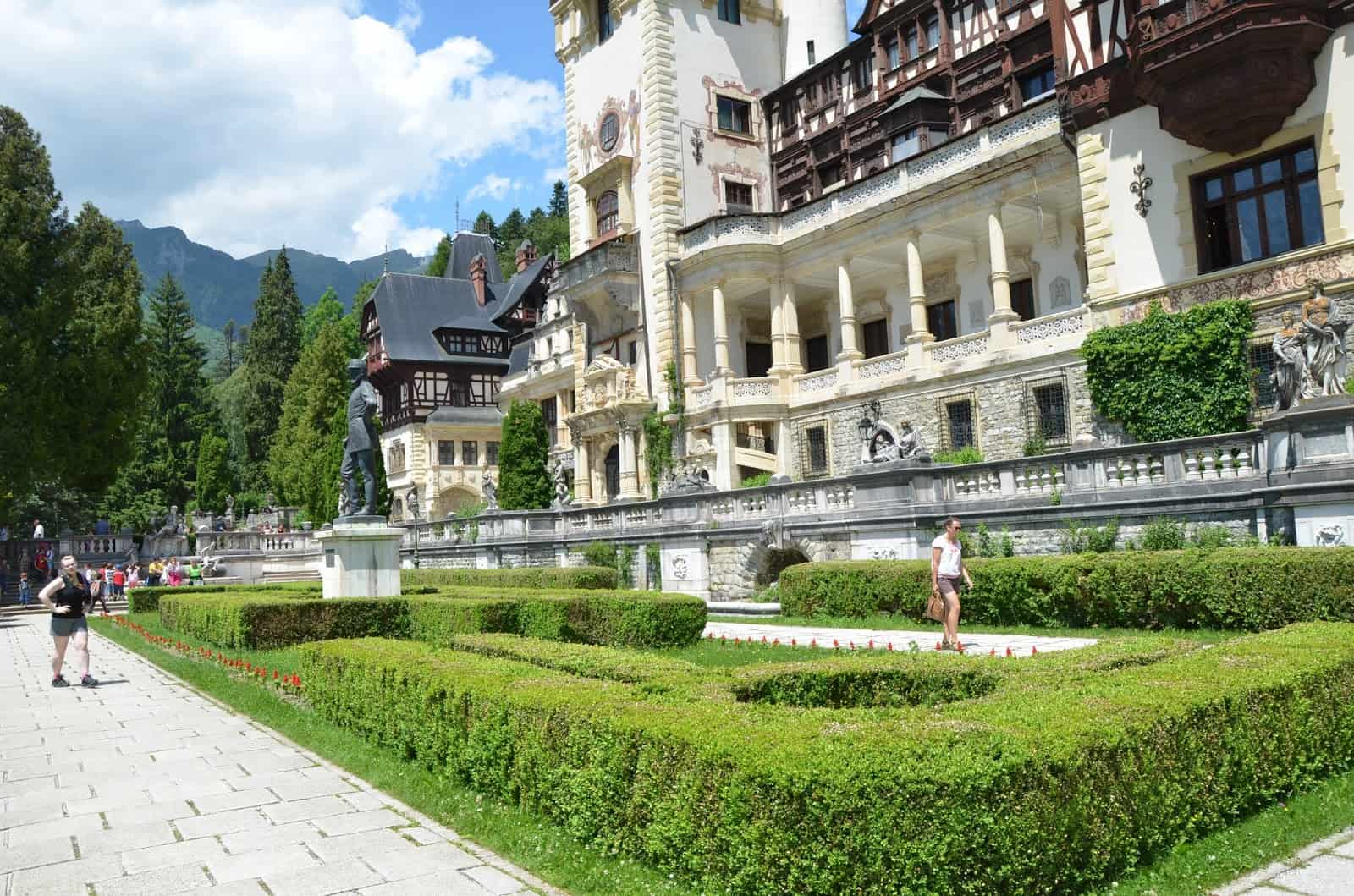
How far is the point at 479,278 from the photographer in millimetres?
70812

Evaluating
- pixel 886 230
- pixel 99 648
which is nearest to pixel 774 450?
pixel 886 230

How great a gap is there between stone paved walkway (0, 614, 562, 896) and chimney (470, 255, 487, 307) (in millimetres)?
61001

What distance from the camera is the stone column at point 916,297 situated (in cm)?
3011

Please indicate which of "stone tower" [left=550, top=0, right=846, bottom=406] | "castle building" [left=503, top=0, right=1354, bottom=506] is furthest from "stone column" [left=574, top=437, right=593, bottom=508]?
"stone tower" [left=550, top=0, right=846, bottom=406]

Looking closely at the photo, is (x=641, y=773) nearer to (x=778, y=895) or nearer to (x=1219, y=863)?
(x=778, y=895)

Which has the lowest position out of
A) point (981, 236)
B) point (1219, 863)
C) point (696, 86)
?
point (1219, 863)

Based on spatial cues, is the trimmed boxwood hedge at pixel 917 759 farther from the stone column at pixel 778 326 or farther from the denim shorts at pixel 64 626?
the stone column at pixel 778 326

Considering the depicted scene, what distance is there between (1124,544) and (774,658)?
7.98m

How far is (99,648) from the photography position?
2139 centimetres

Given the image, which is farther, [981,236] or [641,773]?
[981,236]

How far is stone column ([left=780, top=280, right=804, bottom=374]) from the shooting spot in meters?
34.5

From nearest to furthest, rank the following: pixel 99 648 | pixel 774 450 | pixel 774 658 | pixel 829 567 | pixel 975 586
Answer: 1. pixel 774 658
2. pixel 975 586
3. pixel 829 567
4. pixel 99 648
5. pixel 774 450

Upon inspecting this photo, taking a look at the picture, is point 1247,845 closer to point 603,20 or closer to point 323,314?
point 603,20

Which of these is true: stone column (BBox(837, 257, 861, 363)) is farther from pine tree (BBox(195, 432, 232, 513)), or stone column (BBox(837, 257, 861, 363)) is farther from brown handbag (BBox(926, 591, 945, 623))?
pine tree (BBox(195, 432, 232, 513))
